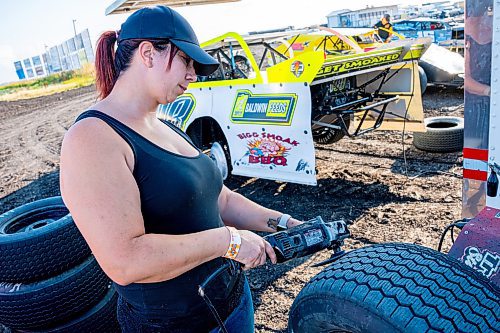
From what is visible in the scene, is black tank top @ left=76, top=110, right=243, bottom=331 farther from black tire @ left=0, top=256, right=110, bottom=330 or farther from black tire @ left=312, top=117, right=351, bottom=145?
black tire @ left=312, top=117, right=351, bottom=145

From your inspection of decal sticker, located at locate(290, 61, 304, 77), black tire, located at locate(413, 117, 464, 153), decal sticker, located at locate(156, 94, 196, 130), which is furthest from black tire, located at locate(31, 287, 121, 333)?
black tire, located at locate(413, 117, 464, 153)

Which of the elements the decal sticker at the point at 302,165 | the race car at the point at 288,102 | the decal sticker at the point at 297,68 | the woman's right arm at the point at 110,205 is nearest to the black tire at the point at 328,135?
the race car at the point at 288,102

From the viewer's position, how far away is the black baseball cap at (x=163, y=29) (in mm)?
1371

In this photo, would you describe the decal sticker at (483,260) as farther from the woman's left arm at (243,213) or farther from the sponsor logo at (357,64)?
the sponsor logo at (357,64)

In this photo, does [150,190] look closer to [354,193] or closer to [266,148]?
[266,148]

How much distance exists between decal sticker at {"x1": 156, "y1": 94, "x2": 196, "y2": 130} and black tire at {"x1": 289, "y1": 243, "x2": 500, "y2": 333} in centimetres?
441

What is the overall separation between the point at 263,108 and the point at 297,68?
0.62 metres

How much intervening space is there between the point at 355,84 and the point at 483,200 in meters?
3.60

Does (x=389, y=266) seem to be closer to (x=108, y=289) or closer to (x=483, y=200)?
(x=483, y=200)

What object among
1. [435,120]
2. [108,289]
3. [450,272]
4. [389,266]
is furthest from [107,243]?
[435,120]

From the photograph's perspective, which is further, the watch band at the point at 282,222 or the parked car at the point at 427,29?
the parked car at the point at 427,29

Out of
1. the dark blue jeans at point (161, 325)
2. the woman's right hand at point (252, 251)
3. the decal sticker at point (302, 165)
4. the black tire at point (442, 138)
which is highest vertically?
the woman's right hand at point (252, 251)

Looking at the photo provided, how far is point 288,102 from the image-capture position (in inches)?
177

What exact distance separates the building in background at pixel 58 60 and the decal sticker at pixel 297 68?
31755 mm
